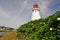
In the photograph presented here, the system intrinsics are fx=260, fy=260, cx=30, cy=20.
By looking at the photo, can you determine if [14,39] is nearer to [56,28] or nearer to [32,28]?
[32,28]

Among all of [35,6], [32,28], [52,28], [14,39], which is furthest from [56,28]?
[35,6]

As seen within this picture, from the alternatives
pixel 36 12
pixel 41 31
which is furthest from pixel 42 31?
pixel 36 12

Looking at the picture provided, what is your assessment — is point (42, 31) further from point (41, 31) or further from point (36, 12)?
point (36, 12)

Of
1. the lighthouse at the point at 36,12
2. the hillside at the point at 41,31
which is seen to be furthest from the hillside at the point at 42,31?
the lighthouse at the point at 36,12

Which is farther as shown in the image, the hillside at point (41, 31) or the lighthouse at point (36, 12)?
the lighthouse at point (36, 12)

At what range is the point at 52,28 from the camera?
24891 millimetres

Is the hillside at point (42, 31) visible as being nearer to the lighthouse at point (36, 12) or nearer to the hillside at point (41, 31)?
the hillside at point (41, 31)

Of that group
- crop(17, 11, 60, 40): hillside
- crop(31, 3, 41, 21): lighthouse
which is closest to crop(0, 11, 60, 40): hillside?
crop(17, 11, 60, 40): hillside

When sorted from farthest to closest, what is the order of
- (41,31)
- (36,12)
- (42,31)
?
(36,12) → (41,31) → (42,31)

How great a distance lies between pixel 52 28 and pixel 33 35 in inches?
113

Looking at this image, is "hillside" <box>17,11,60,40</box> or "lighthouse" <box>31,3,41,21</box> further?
"lighthouse" <box>31,3,41,21</box>

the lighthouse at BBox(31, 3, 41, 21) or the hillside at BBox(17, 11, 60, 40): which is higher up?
the lighthouse at BBox(31, 3, 41, 21)

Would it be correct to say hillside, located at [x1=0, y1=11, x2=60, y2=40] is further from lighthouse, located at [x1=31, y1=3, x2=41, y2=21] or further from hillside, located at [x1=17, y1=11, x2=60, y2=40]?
lighthouse, located at [x1=31, y1=3, x2=41, y2=21]

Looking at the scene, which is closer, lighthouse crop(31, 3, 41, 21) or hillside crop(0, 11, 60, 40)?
hillside crop(0, 11, 60, 40)
